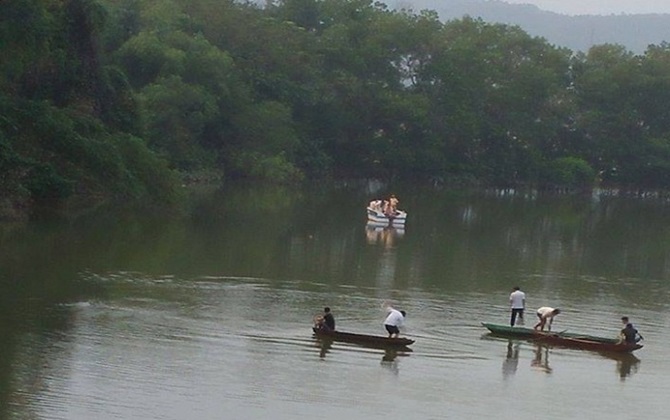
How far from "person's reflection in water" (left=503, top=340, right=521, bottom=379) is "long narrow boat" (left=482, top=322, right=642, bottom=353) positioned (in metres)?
0.39

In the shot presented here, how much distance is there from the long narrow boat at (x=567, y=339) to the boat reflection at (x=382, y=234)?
20418 mm

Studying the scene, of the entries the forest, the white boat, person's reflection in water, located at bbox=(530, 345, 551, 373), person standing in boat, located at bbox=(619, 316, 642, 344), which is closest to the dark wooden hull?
person's reflection in water, located at bbox=(530, 345, 551, 373)

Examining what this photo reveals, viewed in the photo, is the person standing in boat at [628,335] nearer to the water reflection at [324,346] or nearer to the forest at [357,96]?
the water reflection at [324,346]

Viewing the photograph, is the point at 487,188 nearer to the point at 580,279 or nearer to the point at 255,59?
the point at 255,59

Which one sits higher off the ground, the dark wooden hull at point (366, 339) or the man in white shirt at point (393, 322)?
the man in white shirt at point (393, 322)

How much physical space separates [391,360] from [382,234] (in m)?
28.7

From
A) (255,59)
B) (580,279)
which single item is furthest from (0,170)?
(255,59)

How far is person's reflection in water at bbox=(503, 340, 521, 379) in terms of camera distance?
28028 mm

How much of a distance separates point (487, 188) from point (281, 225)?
166 feet

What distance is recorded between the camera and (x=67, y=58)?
52.8 m

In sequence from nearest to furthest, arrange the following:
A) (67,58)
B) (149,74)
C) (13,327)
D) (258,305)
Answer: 1. (13,327)
2. (258,305)
3. (67,58)
4. (149,74)

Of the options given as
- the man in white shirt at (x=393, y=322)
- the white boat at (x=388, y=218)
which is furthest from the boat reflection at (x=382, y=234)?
the man in white shirt at (x=393, y=322)

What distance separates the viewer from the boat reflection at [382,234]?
53.6m

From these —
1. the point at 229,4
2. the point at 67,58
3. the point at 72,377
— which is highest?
the point at 229,4
